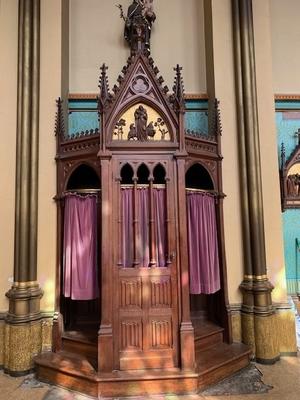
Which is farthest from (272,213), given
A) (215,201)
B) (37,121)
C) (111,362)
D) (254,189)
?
(37,121)

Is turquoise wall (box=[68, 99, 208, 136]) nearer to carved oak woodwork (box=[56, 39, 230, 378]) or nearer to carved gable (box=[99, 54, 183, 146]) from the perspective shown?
carved oak woodwork (box=[56, 39, 230, 378])

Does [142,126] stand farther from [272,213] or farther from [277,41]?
[277,41]

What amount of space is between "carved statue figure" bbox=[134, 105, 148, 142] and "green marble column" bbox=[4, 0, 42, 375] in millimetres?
1225

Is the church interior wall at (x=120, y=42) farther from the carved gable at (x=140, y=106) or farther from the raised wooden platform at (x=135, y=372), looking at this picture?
the raised wooden platform at (x=135, y=372)

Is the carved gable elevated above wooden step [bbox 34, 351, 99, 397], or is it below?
above

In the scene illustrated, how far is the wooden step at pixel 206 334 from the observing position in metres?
3.51

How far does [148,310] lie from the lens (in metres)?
3.27

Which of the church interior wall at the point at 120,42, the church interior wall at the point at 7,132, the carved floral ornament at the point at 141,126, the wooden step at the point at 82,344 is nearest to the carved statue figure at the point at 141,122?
the carved floral ornament at the point at 141,126

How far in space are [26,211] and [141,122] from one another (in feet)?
5.38

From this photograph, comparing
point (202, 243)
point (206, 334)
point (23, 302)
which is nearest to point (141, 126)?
point (202, 243)

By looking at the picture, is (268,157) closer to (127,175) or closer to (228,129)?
(228,129)

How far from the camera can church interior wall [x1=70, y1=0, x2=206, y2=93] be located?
183 inches

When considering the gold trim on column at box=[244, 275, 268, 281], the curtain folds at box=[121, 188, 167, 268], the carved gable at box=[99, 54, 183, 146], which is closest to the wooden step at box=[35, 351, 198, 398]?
the curtain folds at box=[121, 188, 167, 268]

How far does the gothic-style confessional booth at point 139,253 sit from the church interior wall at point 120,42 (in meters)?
0.95
